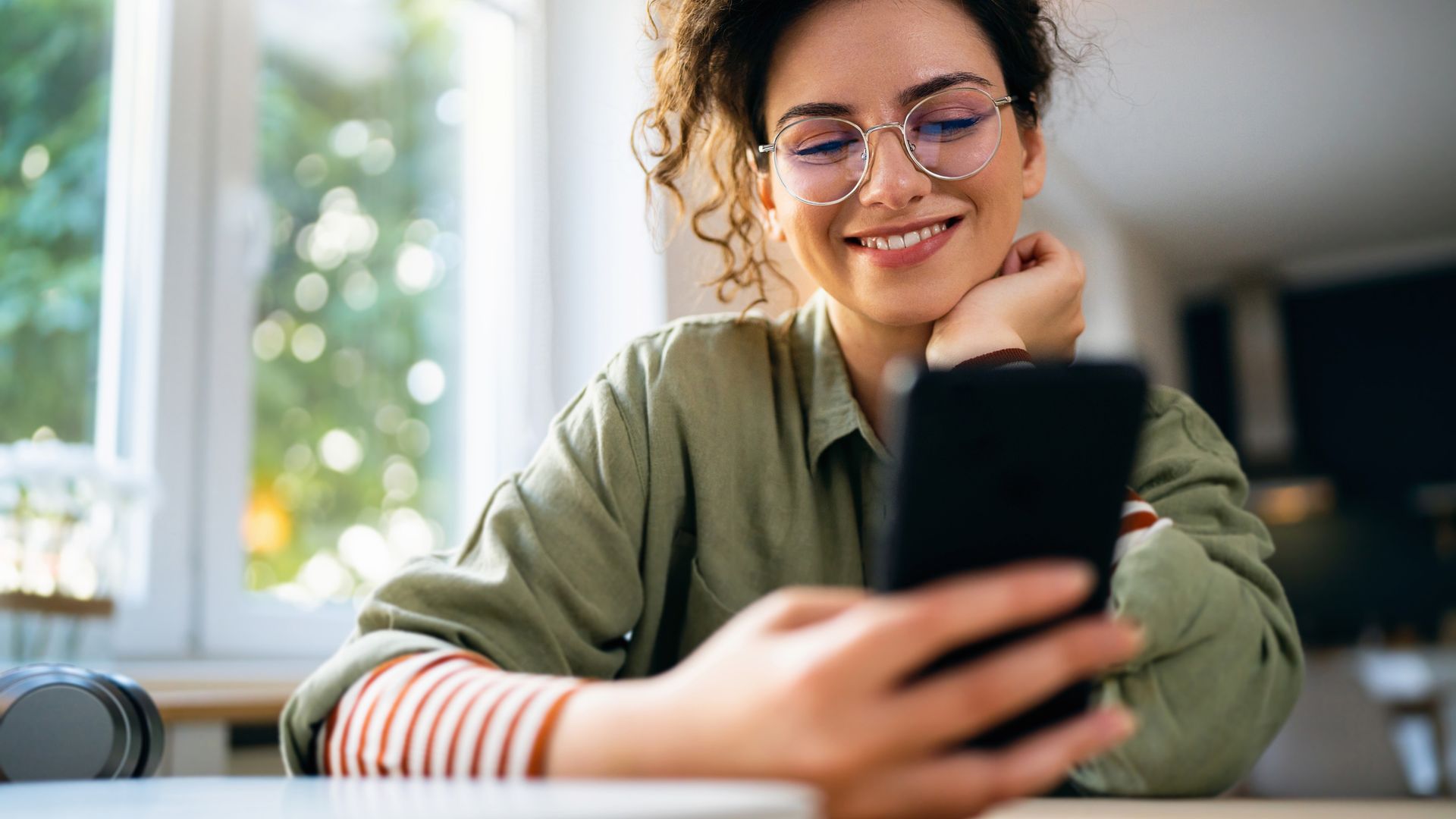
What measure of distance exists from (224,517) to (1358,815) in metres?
1.74

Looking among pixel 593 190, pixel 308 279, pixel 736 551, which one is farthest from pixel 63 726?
pixel 593 190

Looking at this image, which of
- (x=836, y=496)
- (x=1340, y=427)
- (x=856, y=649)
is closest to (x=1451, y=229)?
(x=1340, y=427)

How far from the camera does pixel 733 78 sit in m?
1.10

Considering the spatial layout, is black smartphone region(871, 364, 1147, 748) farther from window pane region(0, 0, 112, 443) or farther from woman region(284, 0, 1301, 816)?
window pane region(0, 0, 112, 443)

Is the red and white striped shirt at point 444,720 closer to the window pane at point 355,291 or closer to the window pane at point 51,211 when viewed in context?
the window pane at point 51,211

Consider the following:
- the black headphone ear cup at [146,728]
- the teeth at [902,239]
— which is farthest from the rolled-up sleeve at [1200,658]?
the black headphone ear cup at [146,728]

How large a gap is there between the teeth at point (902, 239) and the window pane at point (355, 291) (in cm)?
141

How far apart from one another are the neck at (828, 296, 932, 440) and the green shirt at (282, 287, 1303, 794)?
18mm

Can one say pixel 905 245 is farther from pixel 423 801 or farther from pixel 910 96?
pixel 423 801

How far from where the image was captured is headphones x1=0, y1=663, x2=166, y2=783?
0.72 metres

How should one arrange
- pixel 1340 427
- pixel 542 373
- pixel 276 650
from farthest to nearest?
pixel 1340 427 < pixel 542 373 < pixel 276 650

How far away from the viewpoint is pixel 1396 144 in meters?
5.27

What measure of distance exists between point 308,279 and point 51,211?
1.52ft

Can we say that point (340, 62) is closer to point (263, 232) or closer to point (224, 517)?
point (263, 232)
